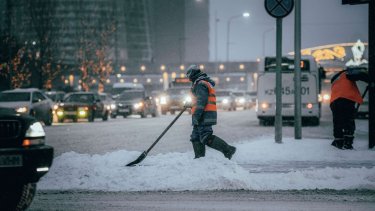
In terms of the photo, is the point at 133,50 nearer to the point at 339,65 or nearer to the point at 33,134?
the point at 339,65

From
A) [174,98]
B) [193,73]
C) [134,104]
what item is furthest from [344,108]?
[174,98]

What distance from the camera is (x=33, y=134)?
668 cm

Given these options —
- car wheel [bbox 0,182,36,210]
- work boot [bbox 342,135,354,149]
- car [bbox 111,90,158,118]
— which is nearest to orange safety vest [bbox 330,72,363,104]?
work boot [bbox 342,135,354,149]

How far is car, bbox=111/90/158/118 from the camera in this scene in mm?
39688

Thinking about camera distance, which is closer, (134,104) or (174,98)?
(134,104)

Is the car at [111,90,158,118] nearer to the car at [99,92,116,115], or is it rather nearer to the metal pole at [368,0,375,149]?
the car at [99,92,116,115]

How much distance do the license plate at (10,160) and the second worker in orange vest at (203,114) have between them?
15.1 ft

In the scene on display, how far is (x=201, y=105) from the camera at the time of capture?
10.7 m

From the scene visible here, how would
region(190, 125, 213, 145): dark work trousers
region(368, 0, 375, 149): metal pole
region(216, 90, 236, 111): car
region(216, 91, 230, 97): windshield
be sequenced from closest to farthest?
region(190, 125, 213, 145): dark work trousers < region(368, 0, 375, 149): metal pole < region(216, 90, 236, 111): car < region(216, 91, 230, 97): windshield

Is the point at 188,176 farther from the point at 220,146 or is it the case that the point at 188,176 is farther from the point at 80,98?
the point at 80,98

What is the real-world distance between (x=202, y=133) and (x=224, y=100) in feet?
141

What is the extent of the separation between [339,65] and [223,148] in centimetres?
8107

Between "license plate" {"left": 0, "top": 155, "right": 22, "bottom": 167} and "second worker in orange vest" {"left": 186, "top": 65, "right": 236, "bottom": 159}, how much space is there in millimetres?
4589

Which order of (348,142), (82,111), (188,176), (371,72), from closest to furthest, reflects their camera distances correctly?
1. (188,176)
2. (371,72)
3. (348,142)
4. (82,111)
